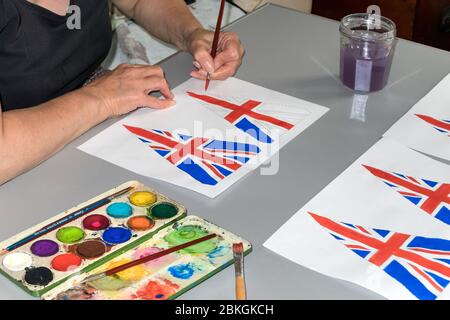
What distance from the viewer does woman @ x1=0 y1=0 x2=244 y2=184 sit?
1.13 meters

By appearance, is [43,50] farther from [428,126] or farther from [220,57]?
[428,126]

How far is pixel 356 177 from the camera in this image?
1.10 metres

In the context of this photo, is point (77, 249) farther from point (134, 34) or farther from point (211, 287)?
point (134, 34)

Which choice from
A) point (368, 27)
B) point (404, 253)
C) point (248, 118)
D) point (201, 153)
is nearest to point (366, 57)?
point (368, 27)

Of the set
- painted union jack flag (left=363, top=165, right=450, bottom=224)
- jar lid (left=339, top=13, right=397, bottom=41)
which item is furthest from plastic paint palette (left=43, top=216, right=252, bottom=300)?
jar lid (left=339, top=13, right=397, bottom=41)

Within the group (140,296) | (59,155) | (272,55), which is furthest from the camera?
(272,55)

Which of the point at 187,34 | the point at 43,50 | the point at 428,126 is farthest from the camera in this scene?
the point at 187,34

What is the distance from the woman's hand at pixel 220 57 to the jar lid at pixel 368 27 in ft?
0.68

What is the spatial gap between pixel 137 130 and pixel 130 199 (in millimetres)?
225

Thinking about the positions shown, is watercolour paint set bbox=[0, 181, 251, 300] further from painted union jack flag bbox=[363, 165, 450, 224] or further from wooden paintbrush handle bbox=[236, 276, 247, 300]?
painted union jack flag bbox=[363, 165, 450, 224]

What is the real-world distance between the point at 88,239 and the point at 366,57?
2.04 ft

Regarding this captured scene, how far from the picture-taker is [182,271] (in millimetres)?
916

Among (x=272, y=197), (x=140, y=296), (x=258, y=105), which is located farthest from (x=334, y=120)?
(x=140, y=296)

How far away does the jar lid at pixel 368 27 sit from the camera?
1.30 m
